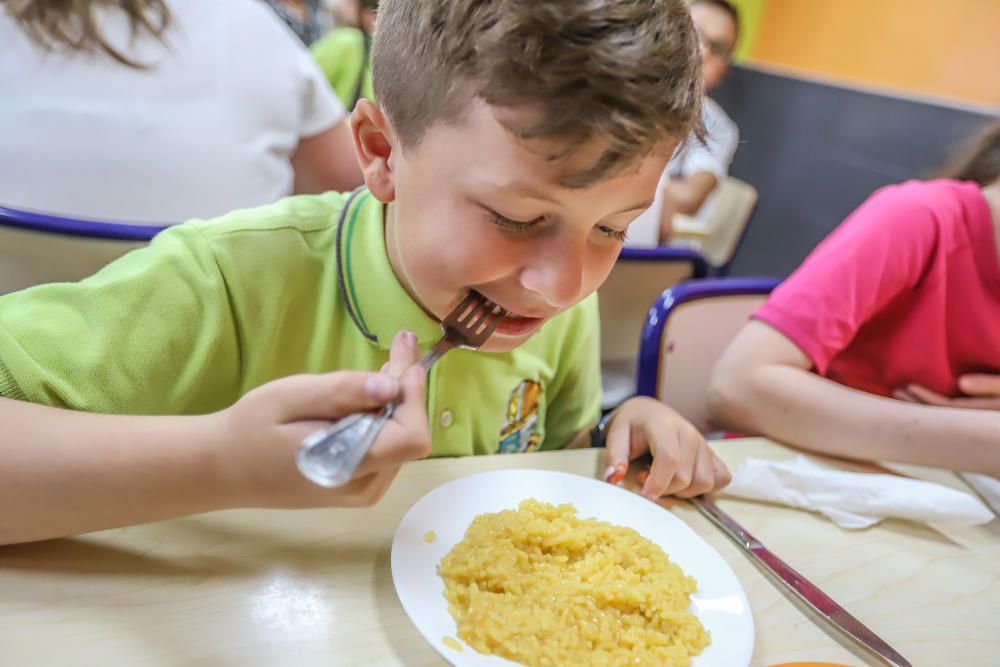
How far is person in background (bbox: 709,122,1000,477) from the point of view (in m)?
1.12

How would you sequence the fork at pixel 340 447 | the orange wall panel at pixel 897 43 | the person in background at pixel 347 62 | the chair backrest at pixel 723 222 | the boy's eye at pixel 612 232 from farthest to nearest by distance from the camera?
the chair backrest at pixel 723 222 → the orange wall panel at pixel 897 43 → the person in background at pixel 347 62 → the boy's eye at pixel 612 232 → the fork at pixel 340 447

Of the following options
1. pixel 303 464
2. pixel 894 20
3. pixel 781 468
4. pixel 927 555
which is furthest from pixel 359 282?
pixel 894 20

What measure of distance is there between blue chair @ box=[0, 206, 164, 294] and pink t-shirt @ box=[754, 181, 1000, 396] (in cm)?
109

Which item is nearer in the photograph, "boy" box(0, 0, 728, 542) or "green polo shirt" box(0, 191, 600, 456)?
"boy" box(0, 0, 728, 542)

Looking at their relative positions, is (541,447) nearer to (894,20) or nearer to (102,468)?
(102,468)

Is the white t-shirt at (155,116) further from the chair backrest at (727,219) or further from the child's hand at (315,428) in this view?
the chair backrest at (727,219)

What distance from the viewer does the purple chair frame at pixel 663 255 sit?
1762 mm

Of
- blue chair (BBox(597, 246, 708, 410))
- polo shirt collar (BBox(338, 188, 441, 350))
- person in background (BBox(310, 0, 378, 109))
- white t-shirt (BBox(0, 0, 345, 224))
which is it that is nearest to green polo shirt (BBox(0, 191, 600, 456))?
polo shirt collar (BBox(338, 188, 441, 350))

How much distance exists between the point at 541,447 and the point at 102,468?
726 mm

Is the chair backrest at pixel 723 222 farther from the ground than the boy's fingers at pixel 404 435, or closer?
closer

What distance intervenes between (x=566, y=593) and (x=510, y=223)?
368mm

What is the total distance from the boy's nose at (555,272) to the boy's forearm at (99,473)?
33cm

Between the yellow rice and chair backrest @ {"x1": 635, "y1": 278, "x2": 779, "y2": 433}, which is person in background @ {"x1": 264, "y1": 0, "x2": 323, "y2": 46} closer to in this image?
chair backrest @ {"x1": 635, "y1": 278, "x2": 779, "y2": 433}

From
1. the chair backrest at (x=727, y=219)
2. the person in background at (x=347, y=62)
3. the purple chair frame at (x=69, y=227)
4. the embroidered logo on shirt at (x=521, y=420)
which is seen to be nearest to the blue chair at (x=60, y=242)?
the purple chair frame at (x=69, y=227)
